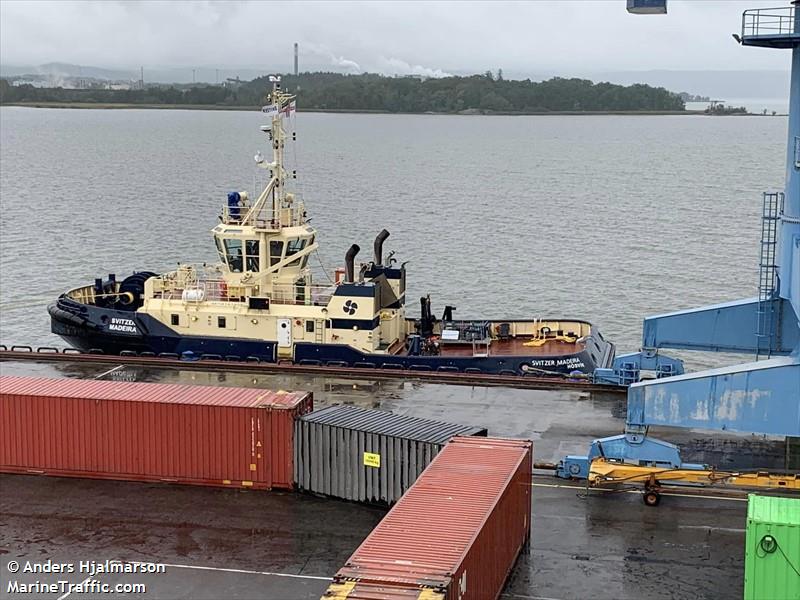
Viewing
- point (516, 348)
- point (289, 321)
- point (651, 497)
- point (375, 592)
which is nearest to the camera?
point (375, 592)

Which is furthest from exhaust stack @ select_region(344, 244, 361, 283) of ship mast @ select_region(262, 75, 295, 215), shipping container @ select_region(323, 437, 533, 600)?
shipping container @ select_region(323, 437, 533, 600)

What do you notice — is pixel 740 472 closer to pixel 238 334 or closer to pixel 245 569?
pixel 245 569

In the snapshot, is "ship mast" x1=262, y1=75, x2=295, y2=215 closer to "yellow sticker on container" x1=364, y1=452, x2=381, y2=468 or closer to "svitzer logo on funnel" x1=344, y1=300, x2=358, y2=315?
"svitzer logo on funnel" x1=344, y1=300, x2=358, y2=315

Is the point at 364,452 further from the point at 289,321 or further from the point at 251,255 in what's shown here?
the point at 251,255

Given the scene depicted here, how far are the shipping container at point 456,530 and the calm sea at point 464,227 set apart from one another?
87.5 ft

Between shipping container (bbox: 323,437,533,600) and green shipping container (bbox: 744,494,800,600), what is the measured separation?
4.01m

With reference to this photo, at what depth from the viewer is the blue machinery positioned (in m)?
21.4

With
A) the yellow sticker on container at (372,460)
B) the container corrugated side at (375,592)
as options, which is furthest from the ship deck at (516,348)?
the container corrugated side at (375,592)

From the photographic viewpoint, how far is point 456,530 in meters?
17.0

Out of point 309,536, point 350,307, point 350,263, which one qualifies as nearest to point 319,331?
point 350,307

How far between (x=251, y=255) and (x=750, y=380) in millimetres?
19640

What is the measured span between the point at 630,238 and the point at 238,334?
47.7m

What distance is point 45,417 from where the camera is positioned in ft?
79.5

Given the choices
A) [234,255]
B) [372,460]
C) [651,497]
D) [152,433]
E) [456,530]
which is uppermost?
[234,255]
